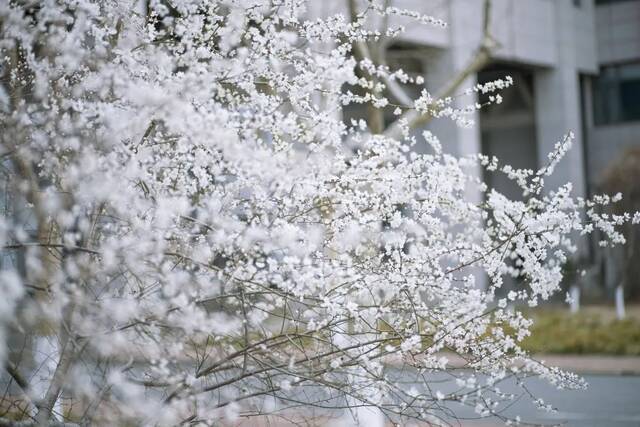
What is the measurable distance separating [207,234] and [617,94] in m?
26.3

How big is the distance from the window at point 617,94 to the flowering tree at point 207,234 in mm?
24241

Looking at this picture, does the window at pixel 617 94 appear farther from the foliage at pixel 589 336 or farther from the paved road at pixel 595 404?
the paved road at pixel 595 404

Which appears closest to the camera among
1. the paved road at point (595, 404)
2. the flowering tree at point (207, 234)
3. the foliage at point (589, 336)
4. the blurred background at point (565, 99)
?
the flowering tree at point (207, 234)

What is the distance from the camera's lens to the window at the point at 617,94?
28.4 metres

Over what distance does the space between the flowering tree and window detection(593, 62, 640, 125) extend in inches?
954

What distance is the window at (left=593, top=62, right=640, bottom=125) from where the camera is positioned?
93.1 feet

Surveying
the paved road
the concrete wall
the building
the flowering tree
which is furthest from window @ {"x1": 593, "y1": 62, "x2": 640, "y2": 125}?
the flowering tree

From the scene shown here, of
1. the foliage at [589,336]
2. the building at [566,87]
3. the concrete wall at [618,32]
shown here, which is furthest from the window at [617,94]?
the foliage at [589,336]

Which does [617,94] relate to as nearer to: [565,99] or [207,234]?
[565,99]

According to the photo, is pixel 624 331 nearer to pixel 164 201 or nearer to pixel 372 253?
pixel 372 253

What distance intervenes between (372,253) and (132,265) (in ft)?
6.06

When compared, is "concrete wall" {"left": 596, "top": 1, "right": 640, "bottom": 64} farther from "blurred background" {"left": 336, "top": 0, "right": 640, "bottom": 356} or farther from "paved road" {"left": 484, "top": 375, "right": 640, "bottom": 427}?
"paved road" {"left": 484, "top": 375, "right": 640, "bottom": 427}

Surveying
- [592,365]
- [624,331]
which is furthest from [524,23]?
[592,365]

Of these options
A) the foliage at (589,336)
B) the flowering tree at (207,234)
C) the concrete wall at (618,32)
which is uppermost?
the concrete wall at (618,32)
